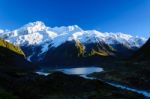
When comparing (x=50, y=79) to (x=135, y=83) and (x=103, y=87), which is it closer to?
(x=103, y=87)

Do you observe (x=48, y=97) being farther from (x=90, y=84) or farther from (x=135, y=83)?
(x=135, y=83)

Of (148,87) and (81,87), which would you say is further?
(148,87)

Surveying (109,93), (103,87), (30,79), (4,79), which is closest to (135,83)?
(103,87)

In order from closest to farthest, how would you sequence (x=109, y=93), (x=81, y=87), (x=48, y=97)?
(x=48, y=97)
(x=109, y=93)
(x=81, y=87)

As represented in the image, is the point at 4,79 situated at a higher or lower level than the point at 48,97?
higher

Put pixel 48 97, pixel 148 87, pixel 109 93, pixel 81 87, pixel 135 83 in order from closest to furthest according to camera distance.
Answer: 1. pixel 48 97
2. pixel 109 93
3. pixel 81 87
4. pixel 148 87
5. pixel 135 83

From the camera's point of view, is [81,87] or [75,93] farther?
[81,87]

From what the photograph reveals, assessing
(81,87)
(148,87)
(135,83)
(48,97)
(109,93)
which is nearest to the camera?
(48,97)

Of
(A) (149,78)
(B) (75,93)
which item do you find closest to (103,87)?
(B) (75,93)

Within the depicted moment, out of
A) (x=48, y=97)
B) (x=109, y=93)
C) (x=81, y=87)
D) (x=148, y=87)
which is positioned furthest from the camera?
(x=148, y=87)
